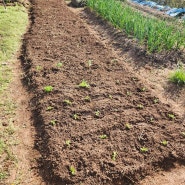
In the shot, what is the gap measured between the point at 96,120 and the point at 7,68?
2.96m

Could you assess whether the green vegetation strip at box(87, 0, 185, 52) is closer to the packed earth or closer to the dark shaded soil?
the packed earth

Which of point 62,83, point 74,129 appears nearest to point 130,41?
point 62,83

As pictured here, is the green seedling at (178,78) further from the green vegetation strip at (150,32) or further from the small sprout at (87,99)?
the small sprout at (87,99)

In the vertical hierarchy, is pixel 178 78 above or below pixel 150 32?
below

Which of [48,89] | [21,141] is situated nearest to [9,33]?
[48,89]

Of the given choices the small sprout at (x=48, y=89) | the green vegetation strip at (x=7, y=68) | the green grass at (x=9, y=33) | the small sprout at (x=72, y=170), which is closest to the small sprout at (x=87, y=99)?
the small sprout at (x=48, y=89)

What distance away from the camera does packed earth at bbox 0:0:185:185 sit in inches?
138

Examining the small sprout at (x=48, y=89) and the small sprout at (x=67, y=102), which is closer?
the small sprout at (x=67, y=102)

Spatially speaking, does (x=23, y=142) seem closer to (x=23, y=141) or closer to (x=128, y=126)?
(x=23, y=141)

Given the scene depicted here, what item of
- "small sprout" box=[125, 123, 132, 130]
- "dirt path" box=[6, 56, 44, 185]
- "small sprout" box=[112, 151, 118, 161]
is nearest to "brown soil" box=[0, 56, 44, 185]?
"dirt path" box=[6, 56, 44, 185]

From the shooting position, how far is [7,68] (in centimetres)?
606

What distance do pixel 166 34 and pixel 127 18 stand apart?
1631mm

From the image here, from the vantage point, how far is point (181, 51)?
653 centimetres

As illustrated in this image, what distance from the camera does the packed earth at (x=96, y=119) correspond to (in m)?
3.50
